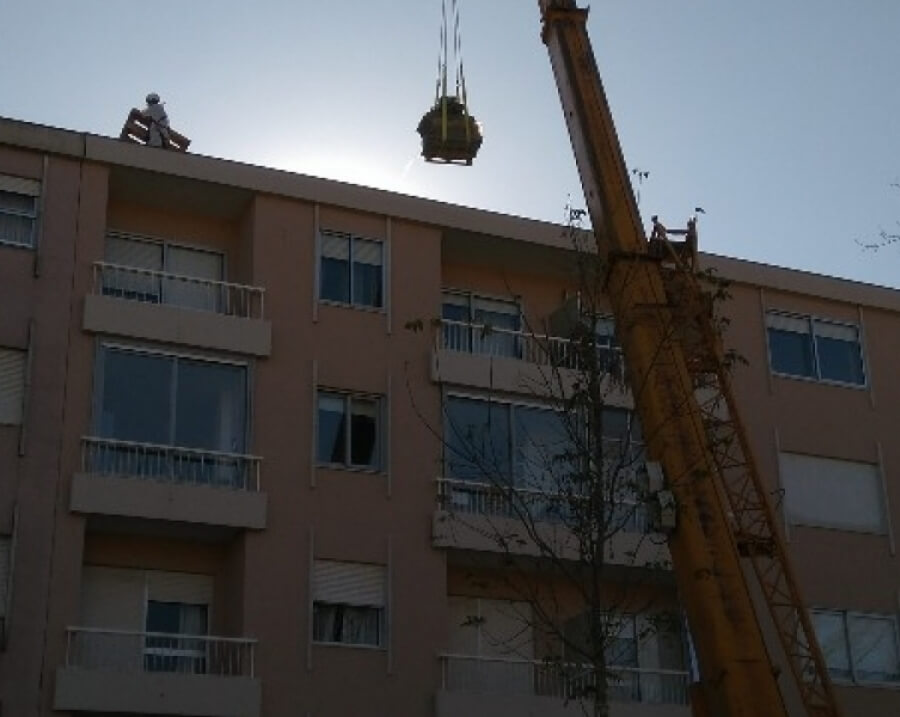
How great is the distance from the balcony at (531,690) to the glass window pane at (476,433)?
3162mm

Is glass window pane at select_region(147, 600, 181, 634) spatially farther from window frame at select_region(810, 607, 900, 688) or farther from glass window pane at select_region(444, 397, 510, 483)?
window frame at select_region(810, 607, 900, 688)

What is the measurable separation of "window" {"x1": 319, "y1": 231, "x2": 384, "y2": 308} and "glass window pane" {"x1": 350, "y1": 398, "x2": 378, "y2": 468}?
1861 millimetres

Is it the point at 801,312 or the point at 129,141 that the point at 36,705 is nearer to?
the point at 129,141

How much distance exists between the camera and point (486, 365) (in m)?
27.6

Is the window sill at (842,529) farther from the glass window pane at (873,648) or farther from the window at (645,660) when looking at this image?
the window at (645,660)

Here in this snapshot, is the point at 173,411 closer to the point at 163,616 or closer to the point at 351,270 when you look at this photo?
the point at 163,616

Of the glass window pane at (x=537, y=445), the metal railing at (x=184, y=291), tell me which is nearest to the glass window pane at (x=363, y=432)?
the metal railing at (x=184, y=291)

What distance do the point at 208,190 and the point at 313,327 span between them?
9.91 ft

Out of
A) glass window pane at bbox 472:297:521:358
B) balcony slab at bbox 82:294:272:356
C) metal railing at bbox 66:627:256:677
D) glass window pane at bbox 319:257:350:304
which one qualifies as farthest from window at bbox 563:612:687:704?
balcony slab at bbox 82:294:272:356

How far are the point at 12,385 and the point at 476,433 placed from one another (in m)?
7.77

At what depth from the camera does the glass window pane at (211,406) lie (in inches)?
991

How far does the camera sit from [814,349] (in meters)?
31.6

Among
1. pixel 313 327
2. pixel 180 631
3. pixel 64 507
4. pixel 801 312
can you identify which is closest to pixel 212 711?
pixel 180 631

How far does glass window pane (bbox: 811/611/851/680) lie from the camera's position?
28719 millimetres
